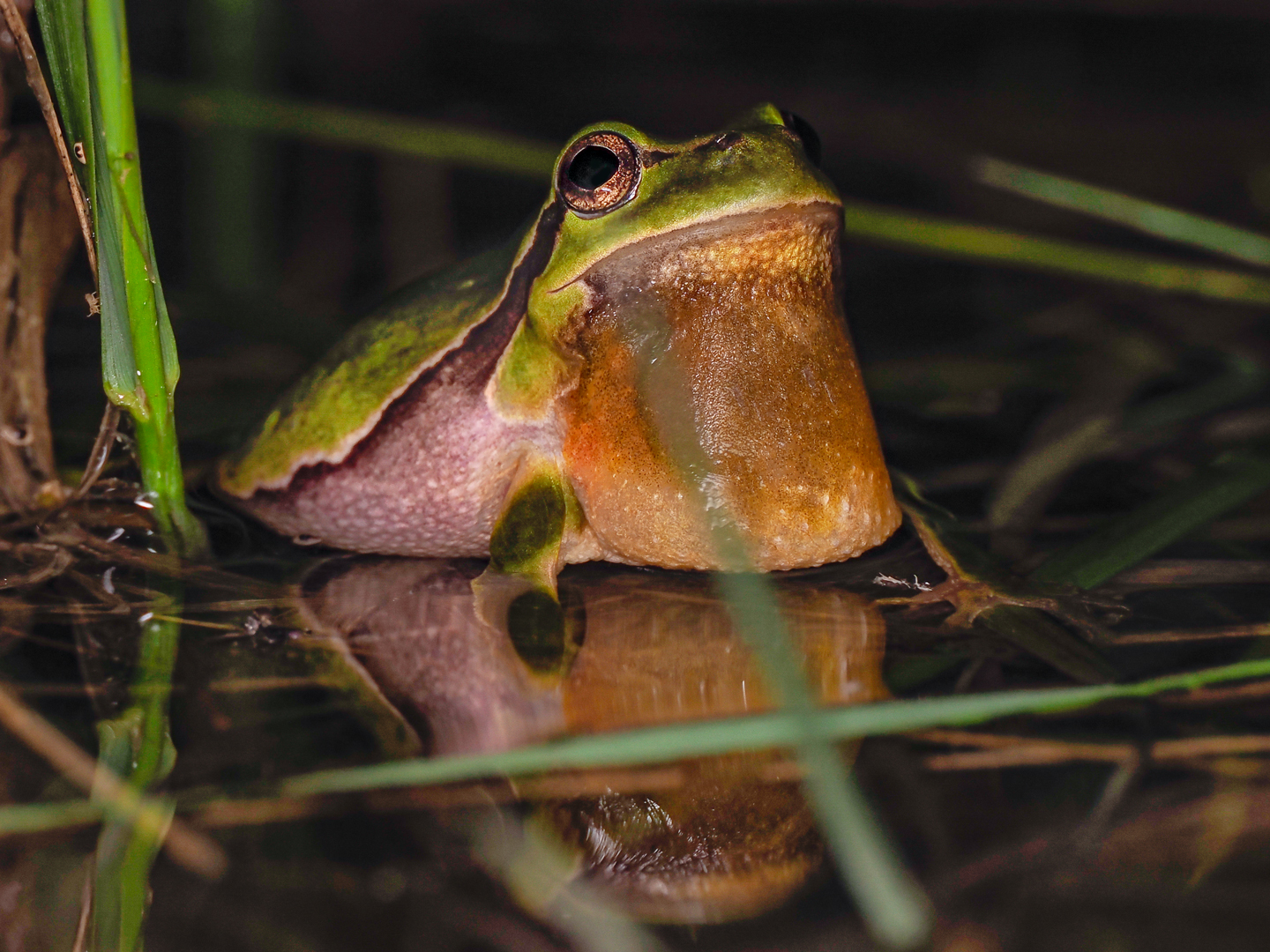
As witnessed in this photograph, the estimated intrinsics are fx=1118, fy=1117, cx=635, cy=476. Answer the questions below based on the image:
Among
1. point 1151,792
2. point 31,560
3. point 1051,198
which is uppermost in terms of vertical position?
point 1051,198

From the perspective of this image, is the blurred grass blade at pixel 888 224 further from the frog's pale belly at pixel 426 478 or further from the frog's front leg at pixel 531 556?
the frog's front leg at pixel 531 556

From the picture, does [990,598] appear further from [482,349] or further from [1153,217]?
[1153,217]

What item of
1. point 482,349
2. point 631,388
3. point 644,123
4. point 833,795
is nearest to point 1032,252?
point 631,388

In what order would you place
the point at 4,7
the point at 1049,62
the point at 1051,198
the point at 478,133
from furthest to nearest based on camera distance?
the point at 1049,62 < the point at 478,133 < the point at 1051,198 < the point at 4,7

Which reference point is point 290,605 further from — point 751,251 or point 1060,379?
point 1060,379

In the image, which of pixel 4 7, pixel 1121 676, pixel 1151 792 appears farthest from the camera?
pixel 4 7

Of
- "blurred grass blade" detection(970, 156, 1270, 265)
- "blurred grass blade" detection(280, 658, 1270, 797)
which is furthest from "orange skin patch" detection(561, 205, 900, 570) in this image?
"blurred grass blade" detection(970, 156, 1270, 265)

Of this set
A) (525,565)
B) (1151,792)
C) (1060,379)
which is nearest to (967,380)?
(1060,379)

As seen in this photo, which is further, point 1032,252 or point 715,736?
point 1032,252
